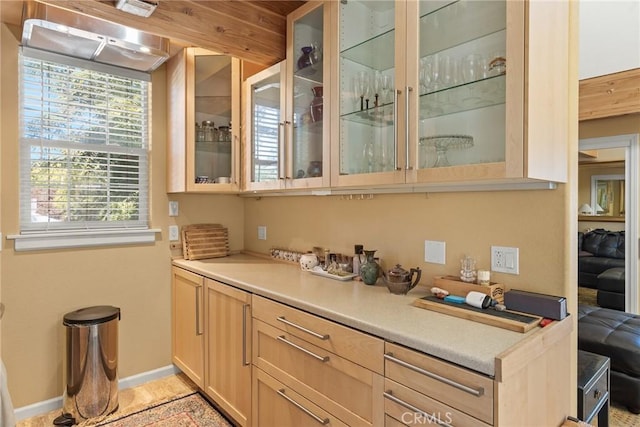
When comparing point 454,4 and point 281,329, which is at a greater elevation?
point 454,4

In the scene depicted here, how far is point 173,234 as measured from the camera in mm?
2764

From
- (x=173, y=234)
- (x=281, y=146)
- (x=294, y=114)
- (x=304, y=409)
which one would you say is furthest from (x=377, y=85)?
(x=173, y=234)

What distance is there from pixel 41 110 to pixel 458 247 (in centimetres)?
258

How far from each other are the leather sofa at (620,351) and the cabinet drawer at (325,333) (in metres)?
2.11

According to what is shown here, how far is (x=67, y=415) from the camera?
85.8 inches

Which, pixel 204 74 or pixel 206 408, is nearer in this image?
pixel 206 408

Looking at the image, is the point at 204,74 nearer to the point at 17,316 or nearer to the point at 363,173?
the point at 363,173

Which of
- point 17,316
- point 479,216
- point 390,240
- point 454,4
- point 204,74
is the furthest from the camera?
point 204,74

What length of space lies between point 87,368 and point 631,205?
17.3ft

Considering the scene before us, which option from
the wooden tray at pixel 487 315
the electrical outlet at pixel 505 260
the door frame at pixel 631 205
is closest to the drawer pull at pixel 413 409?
the wooden tray at pixel 487 315

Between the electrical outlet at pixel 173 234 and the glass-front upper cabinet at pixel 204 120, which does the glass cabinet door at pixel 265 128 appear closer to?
the glass-front upper cabinet at pixel 204 120

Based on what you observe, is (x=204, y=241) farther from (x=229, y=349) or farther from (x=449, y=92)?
(x=449, y=92)

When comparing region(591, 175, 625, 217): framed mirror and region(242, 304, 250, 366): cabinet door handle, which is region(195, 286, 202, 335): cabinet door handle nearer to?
region(242, 304, 250, 366): cabinet door handle

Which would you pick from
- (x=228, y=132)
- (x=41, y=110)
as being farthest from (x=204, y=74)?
(x=41, y=110)
